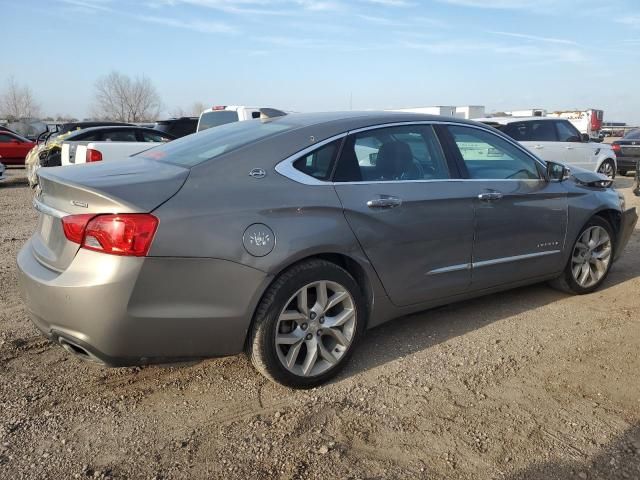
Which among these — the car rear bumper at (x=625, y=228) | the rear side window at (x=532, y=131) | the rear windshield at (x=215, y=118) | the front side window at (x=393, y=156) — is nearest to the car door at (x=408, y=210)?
the front side window at (x=393, y=156)

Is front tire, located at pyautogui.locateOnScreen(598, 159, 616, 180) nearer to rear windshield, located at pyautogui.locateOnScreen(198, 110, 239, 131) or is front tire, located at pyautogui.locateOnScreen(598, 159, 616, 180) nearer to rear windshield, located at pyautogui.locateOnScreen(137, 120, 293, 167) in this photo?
rear windshield, located at pyautogui.locateOnScreen(198, 110, 239, 131)

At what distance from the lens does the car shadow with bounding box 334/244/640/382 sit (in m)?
3.74

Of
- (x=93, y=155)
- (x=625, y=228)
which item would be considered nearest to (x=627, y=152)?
(x=625, y=228)

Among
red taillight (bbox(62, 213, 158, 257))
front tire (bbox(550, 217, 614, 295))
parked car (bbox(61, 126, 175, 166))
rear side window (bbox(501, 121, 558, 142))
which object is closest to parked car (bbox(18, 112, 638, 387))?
red taillight (bbox(62, 213, 158, 257))

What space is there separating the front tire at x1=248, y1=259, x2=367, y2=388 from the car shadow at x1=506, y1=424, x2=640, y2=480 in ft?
3.95

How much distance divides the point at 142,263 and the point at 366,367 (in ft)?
5.31

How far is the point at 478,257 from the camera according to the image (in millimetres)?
4035

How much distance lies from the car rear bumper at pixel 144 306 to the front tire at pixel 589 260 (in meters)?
3.14

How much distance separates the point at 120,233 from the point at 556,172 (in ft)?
11.6

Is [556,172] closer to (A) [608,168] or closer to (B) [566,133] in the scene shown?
(B) [566,133]

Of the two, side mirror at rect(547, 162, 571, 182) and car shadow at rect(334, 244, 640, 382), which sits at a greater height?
side mirror at rect(547, 162, 571, 182)

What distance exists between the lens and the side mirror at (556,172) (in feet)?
15.1

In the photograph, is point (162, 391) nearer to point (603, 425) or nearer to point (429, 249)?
point (429, 249)

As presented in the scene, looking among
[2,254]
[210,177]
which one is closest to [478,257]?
[210,177]
